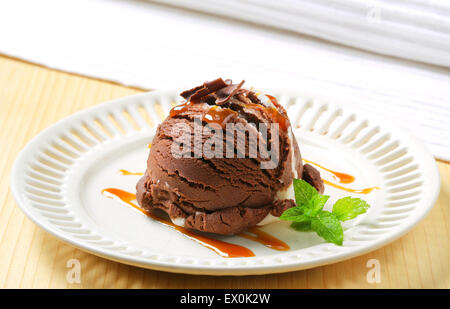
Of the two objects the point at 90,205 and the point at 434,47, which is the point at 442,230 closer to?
the point at 90,205

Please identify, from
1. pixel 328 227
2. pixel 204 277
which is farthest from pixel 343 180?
pixel 204 277

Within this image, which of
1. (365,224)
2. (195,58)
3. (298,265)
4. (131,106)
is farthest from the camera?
(195,58)

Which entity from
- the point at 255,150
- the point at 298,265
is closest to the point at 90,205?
the point at 255,150

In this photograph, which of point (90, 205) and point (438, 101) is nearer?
point (90, 205)

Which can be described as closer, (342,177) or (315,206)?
(315,206)

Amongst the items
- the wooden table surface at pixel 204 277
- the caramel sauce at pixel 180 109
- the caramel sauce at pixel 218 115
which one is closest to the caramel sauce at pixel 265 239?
the wooden table surface at pixel 204 277

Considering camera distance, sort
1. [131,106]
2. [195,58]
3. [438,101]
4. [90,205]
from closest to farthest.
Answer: [90,205] < [131,106] < [438,101] < [195,58]

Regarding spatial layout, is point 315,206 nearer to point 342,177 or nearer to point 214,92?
point 342,177

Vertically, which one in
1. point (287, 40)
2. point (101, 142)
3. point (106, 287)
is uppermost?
point (287, 40)
